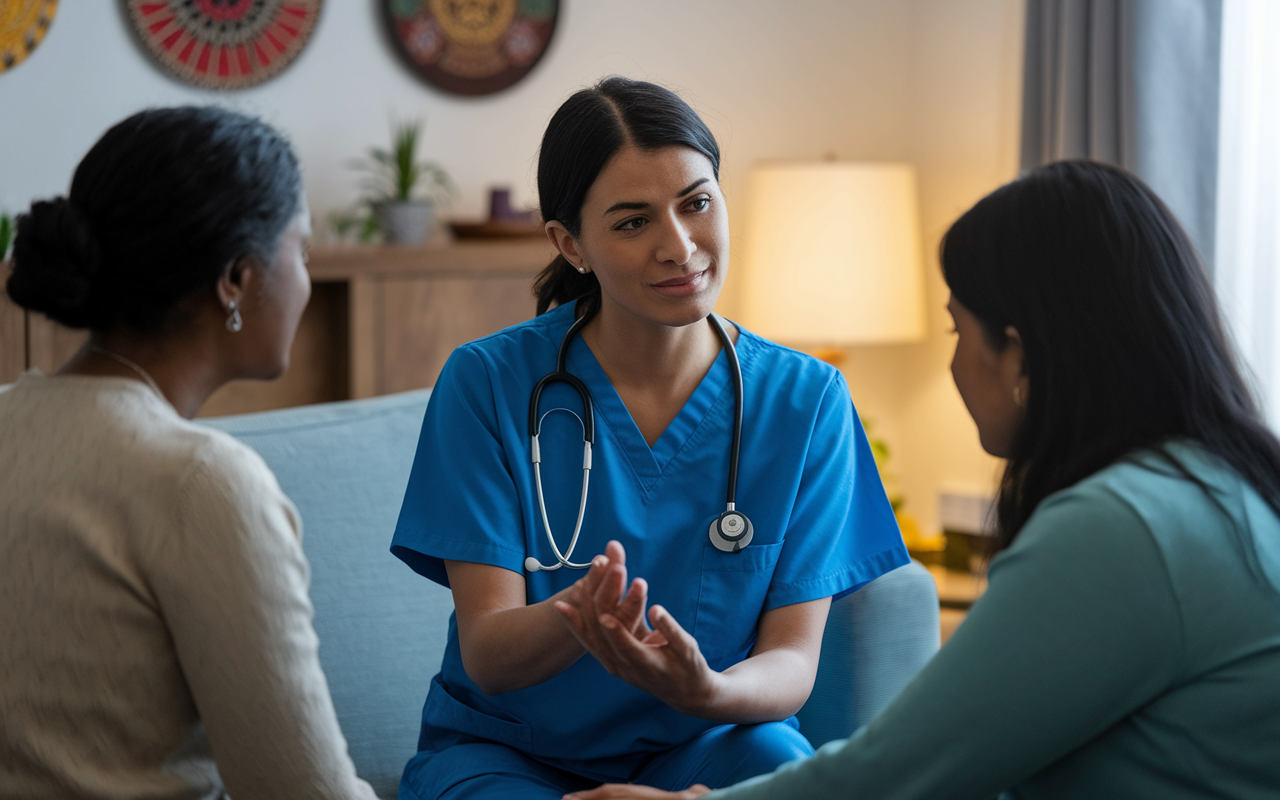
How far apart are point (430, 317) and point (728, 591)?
164 cm

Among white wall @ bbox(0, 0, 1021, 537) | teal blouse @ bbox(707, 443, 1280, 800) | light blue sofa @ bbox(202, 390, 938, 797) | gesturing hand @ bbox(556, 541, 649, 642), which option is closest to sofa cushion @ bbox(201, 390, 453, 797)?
light blue sofa @ bbox(202, 390, 938, 797)

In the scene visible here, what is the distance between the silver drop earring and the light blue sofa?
661 mm

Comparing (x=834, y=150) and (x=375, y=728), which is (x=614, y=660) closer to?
(x=375, y=728)

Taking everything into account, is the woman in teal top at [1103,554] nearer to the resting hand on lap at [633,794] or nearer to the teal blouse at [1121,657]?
the teal blouse at [1121,657]

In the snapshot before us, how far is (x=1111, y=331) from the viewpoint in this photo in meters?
0.93

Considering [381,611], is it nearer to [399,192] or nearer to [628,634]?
[628,634]

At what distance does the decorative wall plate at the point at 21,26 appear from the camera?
8.47 ft

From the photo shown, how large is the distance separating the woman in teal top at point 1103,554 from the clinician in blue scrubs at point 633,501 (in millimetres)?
362

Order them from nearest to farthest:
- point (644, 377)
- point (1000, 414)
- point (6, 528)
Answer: point (6, 528) → point (1000, 414) → point (644, 377)

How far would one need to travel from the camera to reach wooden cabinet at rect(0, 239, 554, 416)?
9.05ft

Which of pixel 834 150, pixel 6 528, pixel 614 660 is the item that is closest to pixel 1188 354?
pixel 614 660

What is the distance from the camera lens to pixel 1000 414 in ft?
3.45

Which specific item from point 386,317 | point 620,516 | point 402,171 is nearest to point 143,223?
point 620,516

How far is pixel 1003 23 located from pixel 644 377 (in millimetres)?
2361
